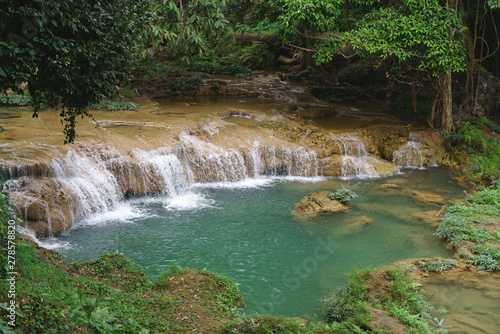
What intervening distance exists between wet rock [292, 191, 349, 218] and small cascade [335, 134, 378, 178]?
344 cm

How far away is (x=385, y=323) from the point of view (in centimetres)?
573

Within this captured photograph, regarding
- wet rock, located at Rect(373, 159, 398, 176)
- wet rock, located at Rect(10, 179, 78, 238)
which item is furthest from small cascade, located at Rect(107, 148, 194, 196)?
wet rock, located at Rect(373, 159, 398, 176)

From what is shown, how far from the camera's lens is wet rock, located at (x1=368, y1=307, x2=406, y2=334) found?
18.3 ft

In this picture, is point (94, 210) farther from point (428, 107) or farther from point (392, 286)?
point (428, 107)

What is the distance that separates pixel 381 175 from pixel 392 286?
8.06 m

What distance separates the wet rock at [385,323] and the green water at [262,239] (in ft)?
4.09

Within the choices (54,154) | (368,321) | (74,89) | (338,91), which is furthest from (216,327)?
(338,91)

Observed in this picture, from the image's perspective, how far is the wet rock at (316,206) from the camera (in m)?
10.9

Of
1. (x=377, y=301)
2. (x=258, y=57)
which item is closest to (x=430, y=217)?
(x=377, y=301)

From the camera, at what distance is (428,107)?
63.4ft

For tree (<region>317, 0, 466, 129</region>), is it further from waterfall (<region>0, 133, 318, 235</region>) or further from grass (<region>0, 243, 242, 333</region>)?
grass (<region>0, 243, 242, 333</region>)

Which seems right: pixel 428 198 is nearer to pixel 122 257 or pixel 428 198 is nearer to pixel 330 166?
pixel 330 166

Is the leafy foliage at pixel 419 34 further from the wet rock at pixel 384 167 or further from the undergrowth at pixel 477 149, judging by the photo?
the wet rock at pixel 384 167

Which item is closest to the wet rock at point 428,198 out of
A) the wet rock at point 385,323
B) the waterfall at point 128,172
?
the waterfall at point 128,172
